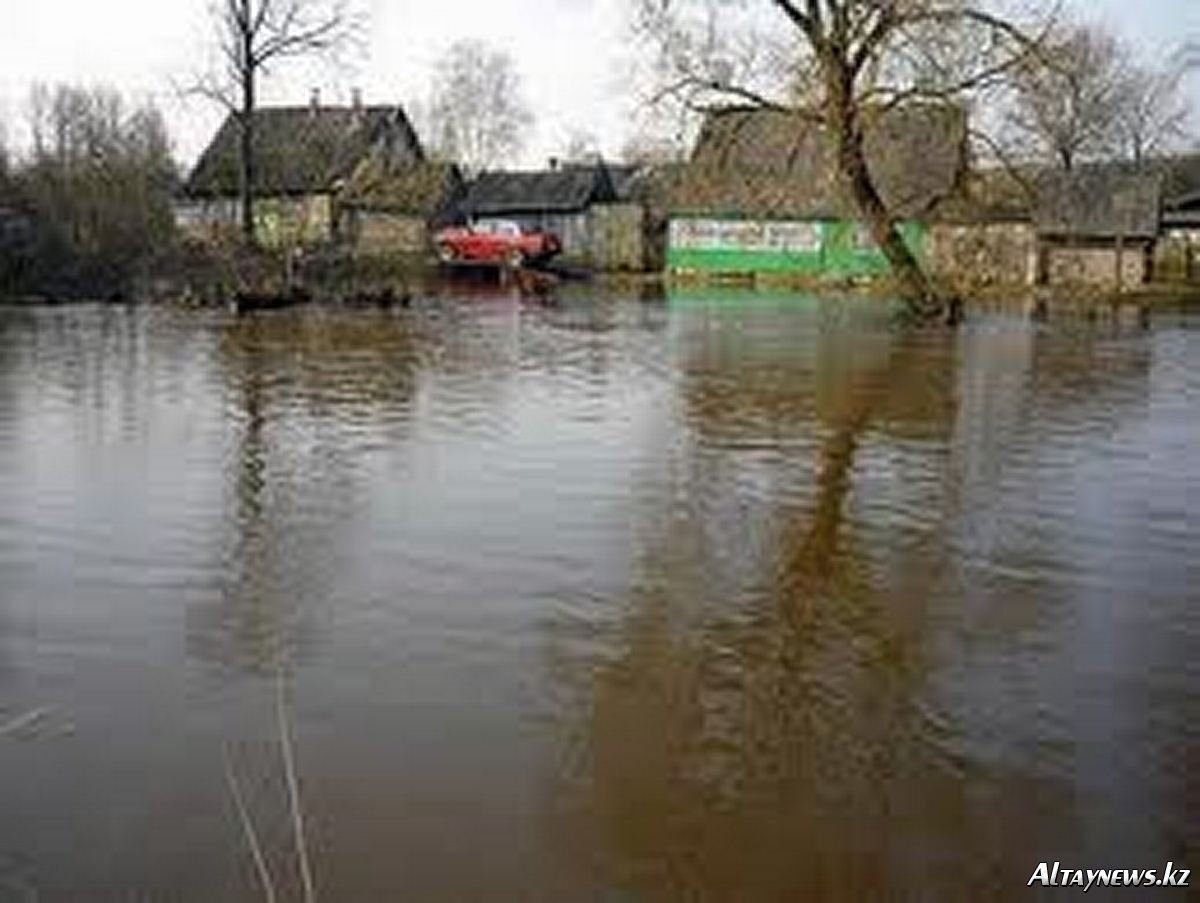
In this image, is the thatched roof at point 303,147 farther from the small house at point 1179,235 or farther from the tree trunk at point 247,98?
the small house at point 1179,235

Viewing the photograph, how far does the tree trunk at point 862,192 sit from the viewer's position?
35.2 meters

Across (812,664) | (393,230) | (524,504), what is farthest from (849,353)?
(393,230)

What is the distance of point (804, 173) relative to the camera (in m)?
61.9

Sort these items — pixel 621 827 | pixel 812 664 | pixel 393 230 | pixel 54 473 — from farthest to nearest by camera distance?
pixel 393 230
pixel 54 473
pixel 812 664
pixel 621 827

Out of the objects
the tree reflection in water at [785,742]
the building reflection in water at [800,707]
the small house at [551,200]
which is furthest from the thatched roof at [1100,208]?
the tree reflection in water at [785,742]

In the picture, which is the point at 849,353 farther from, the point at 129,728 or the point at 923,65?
the point at 129,728

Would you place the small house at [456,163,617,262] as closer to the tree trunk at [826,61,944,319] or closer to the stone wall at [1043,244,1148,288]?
the stone wall at [1043,244,1148,288]

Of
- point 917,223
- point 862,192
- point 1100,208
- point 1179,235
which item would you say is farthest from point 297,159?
point 862,192

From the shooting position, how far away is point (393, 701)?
7.61 m

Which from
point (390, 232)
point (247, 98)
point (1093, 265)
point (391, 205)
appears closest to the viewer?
point (247, 98)

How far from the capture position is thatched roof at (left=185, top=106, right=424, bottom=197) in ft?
228

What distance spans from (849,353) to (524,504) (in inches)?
621

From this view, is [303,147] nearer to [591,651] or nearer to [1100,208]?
[1100,208]

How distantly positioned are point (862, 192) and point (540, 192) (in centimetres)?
4312
